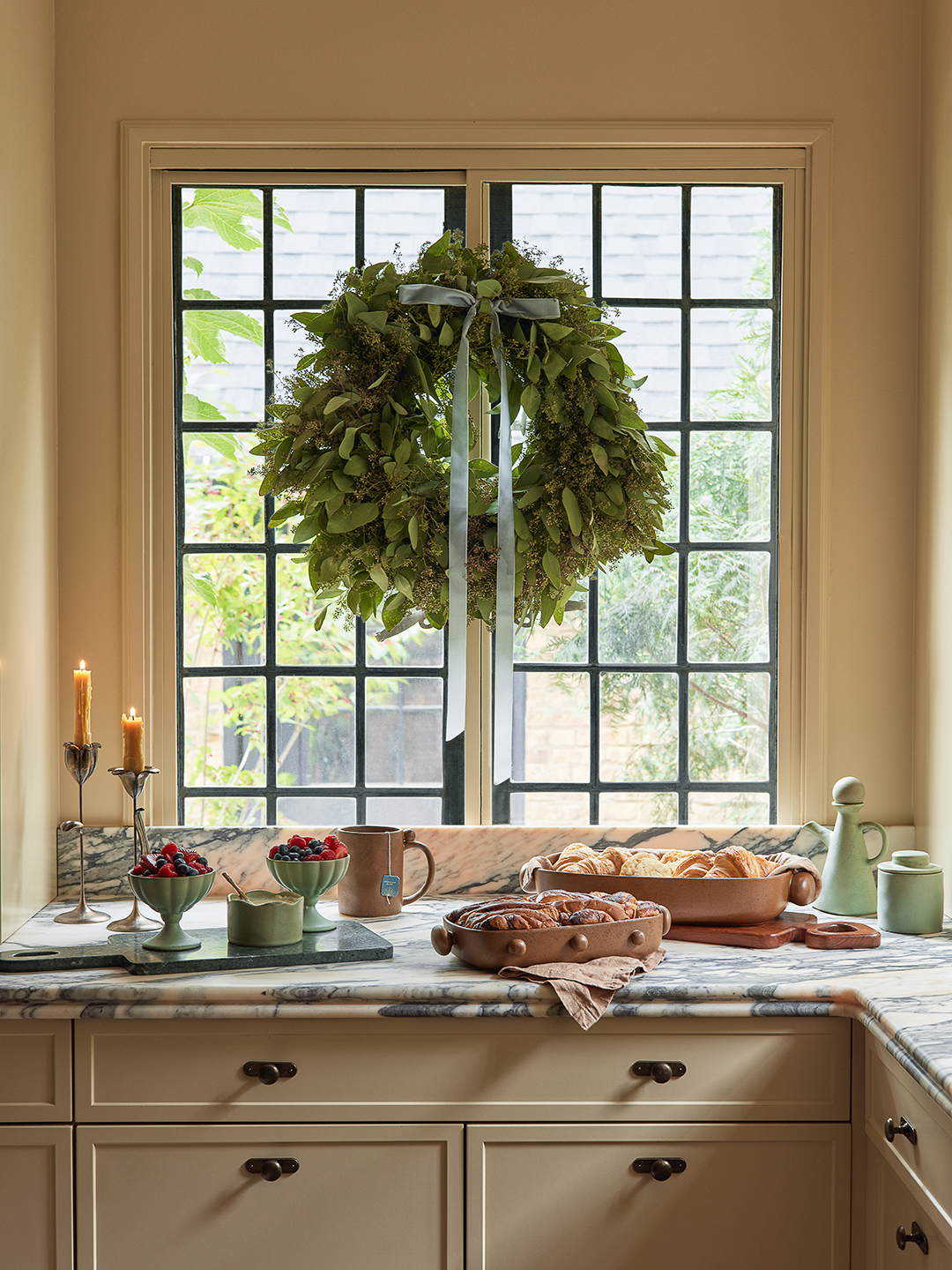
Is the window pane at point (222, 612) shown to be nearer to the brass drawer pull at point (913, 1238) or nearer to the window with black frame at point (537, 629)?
the window with black frame at point (537, 629)

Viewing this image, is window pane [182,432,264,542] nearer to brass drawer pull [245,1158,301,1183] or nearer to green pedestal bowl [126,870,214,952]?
green pedestal bowl [126,870,214,952]

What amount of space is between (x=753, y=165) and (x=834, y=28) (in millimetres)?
353

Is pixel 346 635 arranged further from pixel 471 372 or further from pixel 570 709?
pixel 471 372

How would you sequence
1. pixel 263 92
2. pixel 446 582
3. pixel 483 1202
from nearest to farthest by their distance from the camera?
pixel 483 1202, pixel 446 582, pixel 263 92

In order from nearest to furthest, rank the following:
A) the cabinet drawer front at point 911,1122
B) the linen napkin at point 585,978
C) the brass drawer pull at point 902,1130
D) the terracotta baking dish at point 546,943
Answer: the cabinet drawer front at point 911,1122, the brass drawer pull at point 902,1130, the linen napkin at point 585,978, the terracotta baking dish at point 546,943

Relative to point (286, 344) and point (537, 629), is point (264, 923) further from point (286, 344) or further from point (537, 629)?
point (286, 344)

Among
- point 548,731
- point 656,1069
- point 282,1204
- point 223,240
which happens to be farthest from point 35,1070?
point 223,240

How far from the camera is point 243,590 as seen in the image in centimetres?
260

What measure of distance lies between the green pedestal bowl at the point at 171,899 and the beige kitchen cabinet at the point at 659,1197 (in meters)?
0.62

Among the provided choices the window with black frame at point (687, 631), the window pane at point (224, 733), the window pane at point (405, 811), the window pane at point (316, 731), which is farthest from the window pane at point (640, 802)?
the window pane at point (224, 733)

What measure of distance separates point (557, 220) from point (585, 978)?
1.70 meters

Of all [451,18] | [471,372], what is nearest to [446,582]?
[471,372]

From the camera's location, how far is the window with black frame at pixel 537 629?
257cm

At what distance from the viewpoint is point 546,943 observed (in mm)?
1898
